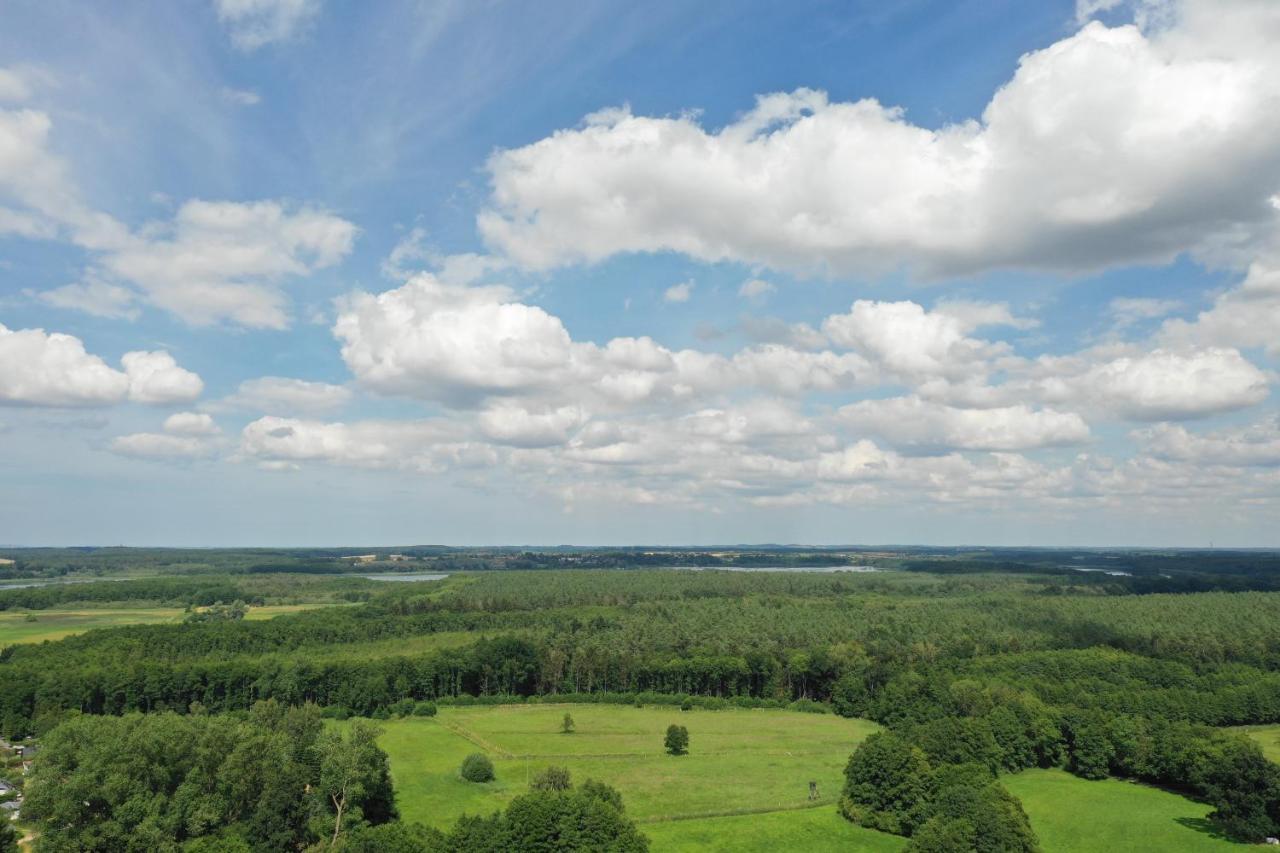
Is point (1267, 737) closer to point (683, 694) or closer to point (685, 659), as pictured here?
point (683, 694)

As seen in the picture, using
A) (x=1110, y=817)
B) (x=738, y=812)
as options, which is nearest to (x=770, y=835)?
(x=738, y=812)

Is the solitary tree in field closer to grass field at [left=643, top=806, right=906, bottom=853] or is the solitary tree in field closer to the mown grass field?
the mown grass field

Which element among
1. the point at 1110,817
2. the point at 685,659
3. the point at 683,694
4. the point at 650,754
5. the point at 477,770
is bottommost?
the point at 683,694

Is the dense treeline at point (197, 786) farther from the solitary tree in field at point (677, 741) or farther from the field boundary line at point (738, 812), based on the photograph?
the solitary tree in field at point (677, 741)

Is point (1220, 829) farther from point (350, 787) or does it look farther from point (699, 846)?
point (350, 787)

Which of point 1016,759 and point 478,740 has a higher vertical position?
point 1016,759

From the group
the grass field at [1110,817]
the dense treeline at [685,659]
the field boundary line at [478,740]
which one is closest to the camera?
the grass field at [1110,817]

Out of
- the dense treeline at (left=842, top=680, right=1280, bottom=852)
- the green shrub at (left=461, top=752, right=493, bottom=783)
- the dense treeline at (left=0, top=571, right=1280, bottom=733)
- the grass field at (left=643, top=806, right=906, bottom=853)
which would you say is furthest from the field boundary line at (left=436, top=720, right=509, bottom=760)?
the dense treeline at (left=842, top=680, right=1280, bottom=852)

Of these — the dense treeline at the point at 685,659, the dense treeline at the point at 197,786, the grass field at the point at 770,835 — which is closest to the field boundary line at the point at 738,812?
the grass field at the point at 770,835
